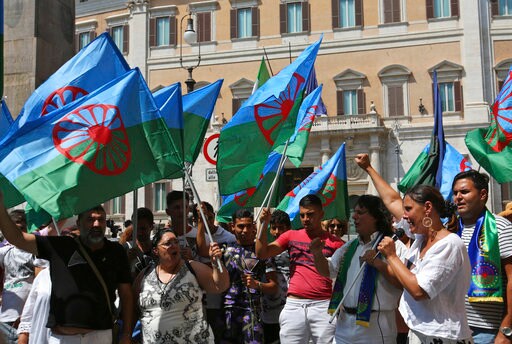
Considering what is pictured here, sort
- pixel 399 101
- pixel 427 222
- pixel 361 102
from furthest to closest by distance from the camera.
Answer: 1. pixel 361 102
2. pixel 399 101
3. pixel 427 222

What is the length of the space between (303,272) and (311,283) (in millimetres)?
110

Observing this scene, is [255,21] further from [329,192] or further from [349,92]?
[329,192]

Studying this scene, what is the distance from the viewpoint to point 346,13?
28.1 meters

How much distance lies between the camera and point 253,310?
4.70 metres

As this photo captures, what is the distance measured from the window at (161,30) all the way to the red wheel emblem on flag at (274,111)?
25.7 m

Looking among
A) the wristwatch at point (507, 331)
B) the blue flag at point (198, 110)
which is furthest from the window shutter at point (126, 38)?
the wristwatch at point (507, 331)

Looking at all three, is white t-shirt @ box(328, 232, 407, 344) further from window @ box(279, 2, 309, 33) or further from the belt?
→ window @ box(279, 2, 309, 33)

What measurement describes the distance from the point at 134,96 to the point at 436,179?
3.23m

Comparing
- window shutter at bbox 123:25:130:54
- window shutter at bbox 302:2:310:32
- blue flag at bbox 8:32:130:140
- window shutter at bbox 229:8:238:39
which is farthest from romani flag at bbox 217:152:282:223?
window shutter at bbox 123:25:130:54

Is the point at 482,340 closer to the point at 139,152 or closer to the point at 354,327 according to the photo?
the point at 354,327

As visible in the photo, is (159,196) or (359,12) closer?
(359,12)

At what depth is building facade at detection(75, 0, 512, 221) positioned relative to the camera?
2612 centimetres

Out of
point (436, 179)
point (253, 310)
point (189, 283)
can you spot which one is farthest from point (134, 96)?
point (436, 179)

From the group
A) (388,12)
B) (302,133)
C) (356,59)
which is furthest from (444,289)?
(388,12)
